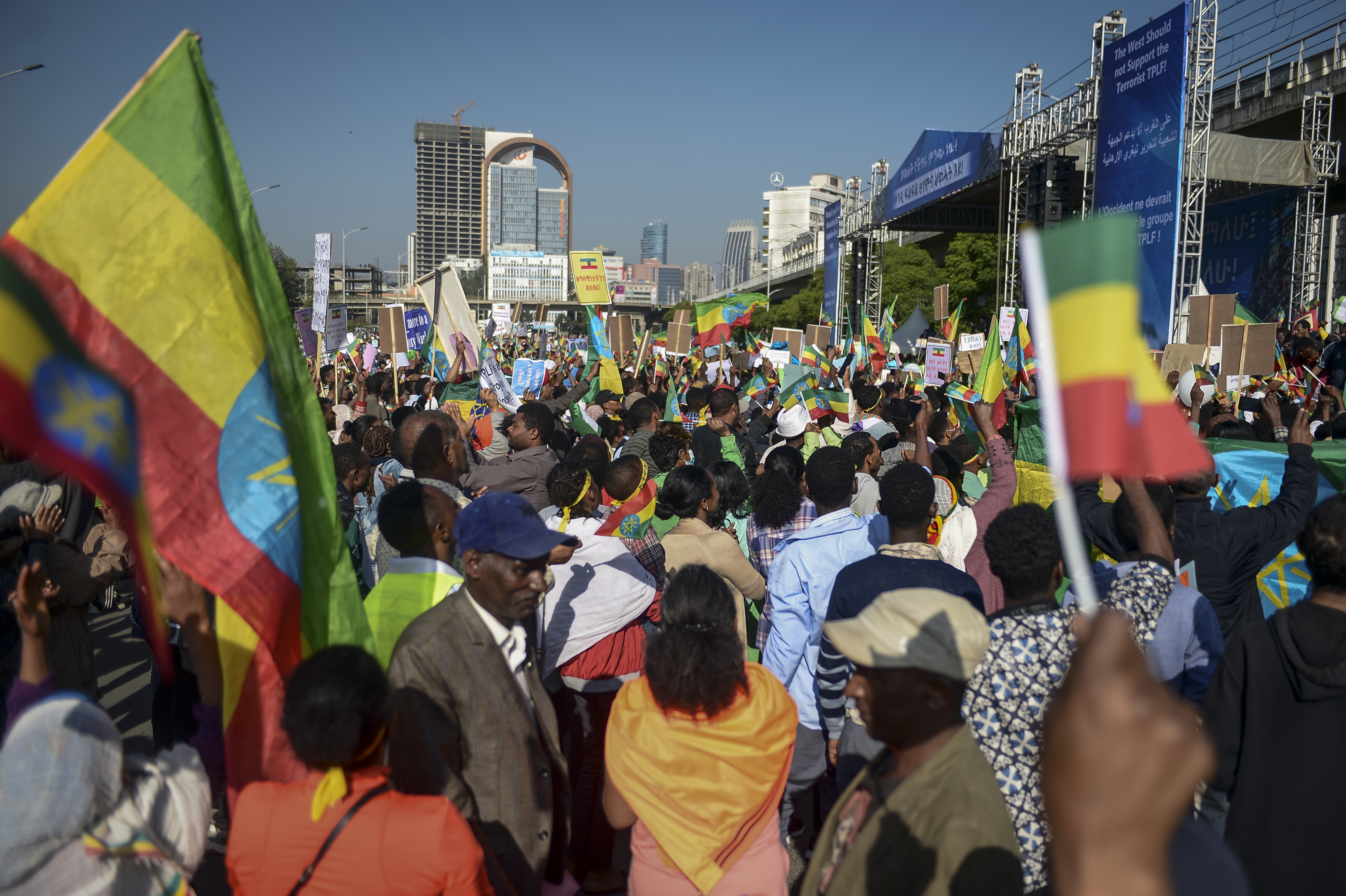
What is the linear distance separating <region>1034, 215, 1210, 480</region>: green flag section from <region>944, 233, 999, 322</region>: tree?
28.3 m

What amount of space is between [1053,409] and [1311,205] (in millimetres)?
22275

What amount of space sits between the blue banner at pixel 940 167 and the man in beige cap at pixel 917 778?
25.3 meters

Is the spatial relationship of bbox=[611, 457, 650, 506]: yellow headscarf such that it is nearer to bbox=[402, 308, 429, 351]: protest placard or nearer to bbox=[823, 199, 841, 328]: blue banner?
bbox=[402, 308, 429, 351]: protest placard

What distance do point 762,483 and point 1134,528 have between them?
1.59 metres

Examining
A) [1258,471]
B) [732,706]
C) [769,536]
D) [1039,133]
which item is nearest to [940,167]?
[1039,133]

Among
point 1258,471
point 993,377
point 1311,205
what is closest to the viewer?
point 1258,471

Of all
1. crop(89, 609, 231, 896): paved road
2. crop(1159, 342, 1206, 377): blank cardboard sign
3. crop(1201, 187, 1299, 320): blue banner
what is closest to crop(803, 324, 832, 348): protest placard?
crop(1159, 342, 1206, 377): blank cardboard sign

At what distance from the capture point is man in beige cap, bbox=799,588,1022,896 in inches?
67.4

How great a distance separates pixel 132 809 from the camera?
1.82 m

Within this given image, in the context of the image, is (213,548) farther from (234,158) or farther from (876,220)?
(876,220)

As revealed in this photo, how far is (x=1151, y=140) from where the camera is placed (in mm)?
15188

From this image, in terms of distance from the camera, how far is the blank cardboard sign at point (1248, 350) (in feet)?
29.7

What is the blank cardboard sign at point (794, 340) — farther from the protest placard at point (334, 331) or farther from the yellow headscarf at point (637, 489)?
the yellow headscarf at point (637, 489)

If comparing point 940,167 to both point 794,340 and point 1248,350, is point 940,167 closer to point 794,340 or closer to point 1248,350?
point 794,340
